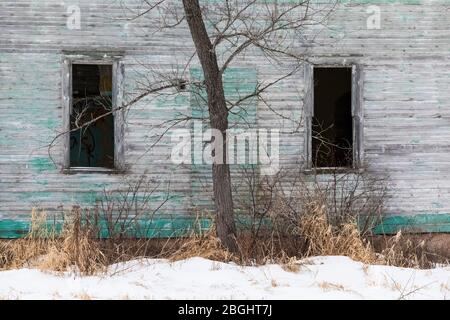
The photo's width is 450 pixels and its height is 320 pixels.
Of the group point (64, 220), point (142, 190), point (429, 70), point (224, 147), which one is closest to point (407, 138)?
point (429, 70)

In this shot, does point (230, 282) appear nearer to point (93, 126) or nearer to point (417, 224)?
point (417, 224)

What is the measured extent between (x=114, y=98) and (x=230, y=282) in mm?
3648

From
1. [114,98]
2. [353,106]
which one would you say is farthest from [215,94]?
[353,106]

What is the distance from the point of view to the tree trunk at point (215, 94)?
8.93m

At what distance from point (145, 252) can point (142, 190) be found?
1.19m

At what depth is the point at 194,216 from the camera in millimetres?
10359

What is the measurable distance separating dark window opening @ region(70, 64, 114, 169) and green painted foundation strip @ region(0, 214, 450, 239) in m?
3.44

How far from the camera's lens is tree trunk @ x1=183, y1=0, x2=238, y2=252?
8.93m

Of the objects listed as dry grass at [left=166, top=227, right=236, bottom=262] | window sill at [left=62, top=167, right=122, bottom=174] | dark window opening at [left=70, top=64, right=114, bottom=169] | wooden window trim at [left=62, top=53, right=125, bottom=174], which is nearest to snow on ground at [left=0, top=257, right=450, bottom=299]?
dry grass at [left=166, top=227, right=236, bottom=262]

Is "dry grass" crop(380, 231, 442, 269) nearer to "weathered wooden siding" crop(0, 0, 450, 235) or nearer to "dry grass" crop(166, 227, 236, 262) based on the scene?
"weathered wooden siding" crop(0, 0, 450, 235)

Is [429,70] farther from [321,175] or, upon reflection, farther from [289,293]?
[289,293]

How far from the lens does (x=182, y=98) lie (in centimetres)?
1034

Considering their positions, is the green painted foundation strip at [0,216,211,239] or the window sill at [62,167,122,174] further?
the window sill at [62,167,122,174]

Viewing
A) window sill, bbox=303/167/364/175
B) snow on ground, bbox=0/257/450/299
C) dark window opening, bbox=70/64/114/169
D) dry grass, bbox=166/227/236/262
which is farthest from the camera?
dark window opening, bbox=70/64/114/169
